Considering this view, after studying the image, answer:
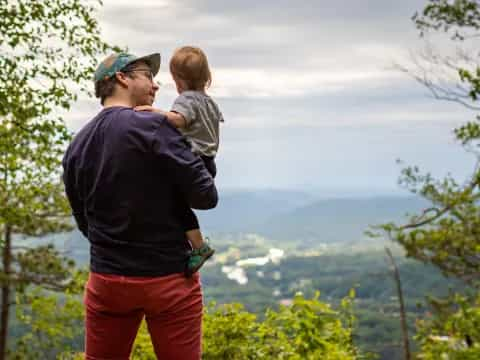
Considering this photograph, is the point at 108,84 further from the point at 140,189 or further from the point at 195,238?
the point at 195,238

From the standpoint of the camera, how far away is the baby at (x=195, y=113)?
2.46 m

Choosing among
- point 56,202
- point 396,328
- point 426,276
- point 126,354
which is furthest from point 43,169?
point 426,276

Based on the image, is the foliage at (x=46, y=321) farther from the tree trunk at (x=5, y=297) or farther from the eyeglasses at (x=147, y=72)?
the eyeglasses at (x=147, y=72)

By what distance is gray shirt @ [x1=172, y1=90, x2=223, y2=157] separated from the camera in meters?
2.49

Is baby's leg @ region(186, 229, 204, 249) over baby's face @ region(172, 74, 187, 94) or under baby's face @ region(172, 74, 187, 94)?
under

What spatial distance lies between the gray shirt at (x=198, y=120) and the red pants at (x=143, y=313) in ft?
1.78

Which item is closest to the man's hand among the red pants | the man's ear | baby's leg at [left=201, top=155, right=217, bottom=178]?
the man's ear

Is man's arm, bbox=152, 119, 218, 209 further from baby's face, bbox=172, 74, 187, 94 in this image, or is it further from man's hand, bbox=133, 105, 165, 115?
baby's face, bbox=172, 74, 187, 94

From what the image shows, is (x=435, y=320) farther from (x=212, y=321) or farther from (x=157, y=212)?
(x=157, y=212)

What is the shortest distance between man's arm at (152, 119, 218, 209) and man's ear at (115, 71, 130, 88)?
27cm

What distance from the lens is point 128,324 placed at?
8.34ft

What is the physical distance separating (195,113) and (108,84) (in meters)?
0.38

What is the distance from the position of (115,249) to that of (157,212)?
0.23m

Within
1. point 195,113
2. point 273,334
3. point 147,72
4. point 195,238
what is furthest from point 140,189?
point 273,334
